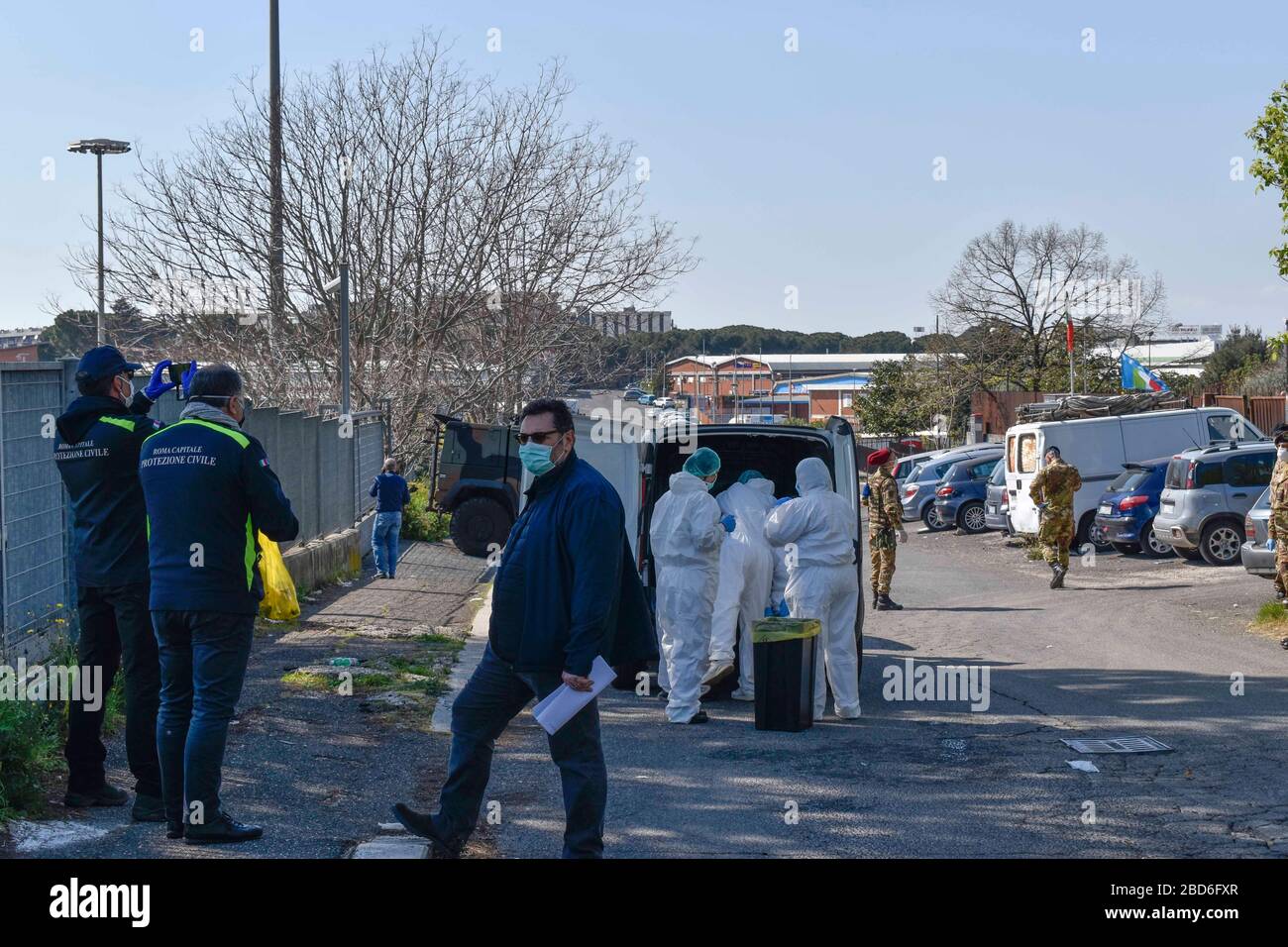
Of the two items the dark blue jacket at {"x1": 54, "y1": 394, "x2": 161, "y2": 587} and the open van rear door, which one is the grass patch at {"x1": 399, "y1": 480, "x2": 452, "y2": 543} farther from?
the dark blue jacket at {"x1": 54, "y1": 394, "x2": 161, "y2": 587}

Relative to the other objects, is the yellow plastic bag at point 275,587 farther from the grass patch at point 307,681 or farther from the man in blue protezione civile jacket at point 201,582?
the man in blue protezione civile jacket at point 201,582

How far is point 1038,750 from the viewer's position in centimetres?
877

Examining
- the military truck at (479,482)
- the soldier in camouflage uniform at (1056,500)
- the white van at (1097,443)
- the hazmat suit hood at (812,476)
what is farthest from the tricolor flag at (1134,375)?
the hazmat suit hood at (812,476)

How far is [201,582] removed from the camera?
5887 millimetres

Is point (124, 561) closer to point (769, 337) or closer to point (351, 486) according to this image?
point (351, 486)

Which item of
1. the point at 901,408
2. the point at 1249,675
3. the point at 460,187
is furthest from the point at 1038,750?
the point at 901,408

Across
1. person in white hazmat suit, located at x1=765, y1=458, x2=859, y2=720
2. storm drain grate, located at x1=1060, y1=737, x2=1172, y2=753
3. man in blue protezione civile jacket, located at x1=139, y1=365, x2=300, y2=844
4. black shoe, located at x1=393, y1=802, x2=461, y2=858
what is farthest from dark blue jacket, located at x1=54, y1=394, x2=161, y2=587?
storm drain grate, located at x1=1060, y1=737, x2=1172, y2=753

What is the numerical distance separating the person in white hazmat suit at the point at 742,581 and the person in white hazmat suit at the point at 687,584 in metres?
0.42

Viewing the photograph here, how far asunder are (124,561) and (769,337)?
130905 millimetres

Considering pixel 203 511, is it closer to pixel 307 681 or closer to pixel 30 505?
pixel 30 505

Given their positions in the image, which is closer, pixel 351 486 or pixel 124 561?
pixel 124 561

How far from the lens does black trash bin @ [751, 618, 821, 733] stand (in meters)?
9.62

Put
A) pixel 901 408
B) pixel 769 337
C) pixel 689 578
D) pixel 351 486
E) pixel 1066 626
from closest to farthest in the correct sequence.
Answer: pixel 689 578 < pixel 1066 626 < pixel 351 486 < pixel 901 408 < pixel 769 337

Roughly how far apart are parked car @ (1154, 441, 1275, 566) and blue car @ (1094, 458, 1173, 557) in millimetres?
1438
